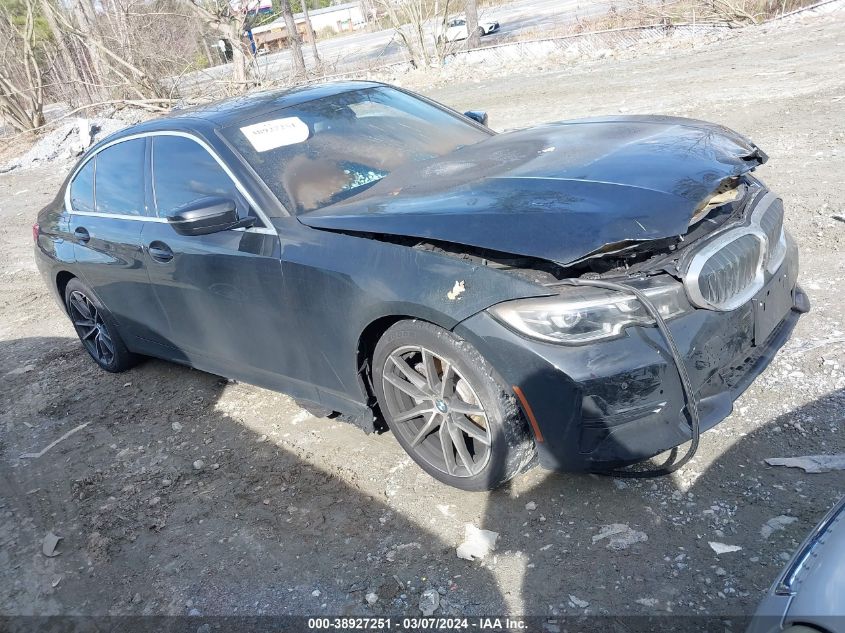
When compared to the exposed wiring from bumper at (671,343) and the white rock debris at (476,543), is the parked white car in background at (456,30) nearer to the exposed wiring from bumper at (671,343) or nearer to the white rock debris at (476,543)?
the exposed wiring from bumper at (671,343)

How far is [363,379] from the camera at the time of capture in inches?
128

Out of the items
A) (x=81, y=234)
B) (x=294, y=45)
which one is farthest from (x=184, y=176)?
(x=294, y=45)

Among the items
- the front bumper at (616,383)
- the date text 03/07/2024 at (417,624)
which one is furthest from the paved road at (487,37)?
the date text 03/07/2024 at (417,624)

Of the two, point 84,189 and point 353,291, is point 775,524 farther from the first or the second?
point 84,189

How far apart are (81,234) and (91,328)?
2.81 ft

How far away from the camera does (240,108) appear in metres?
3.99

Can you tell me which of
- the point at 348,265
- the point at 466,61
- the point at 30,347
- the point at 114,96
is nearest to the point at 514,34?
the point at 466,61

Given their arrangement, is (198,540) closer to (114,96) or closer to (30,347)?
(30,347)

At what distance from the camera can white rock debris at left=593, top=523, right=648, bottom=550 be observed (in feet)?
8.79

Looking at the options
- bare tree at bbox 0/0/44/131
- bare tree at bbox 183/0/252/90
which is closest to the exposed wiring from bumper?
bare tree at bbox 183/0/252/90

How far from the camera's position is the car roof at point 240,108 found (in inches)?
152

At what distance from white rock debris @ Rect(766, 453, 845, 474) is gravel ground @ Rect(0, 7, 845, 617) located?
0.04 meters

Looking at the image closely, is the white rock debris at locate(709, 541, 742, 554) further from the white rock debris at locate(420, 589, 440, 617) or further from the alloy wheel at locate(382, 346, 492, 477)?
the white rock debris at locate(420, 589, 440, 617)

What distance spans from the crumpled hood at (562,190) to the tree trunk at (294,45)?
54.5ft
